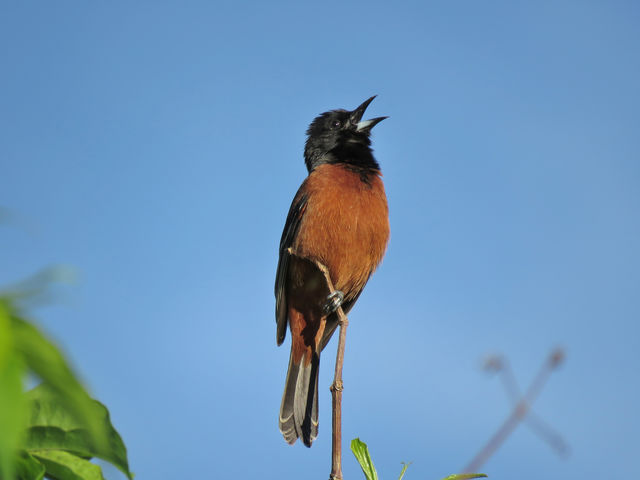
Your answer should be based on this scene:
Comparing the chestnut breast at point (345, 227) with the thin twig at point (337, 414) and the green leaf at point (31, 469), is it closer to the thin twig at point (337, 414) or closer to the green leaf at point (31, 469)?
the thin twig at point (337, 414)

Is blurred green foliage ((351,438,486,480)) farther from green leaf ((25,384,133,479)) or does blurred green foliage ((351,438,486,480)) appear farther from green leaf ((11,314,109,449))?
green leaf ((11,314,109,449))

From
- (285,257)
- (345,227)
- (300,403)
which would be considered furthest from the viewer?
(285,257)

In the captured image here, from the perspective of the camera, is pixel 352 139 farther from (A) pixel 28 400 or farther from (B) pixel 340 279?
(A) pixel 28 400

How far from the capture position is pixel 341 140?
17.9 feet

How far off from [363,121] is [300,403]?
2340mm

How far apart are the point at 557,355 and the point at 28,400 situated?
1066mm

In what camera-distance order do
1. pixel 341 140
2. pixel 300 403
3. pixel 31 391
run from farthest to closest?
pixel 341 140 < pixel 300 403 < pixel 31 391

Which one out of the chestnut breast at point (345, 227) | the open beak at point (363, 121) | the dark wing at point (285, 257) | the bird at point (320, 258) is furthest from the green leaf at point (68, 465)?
the open beak at point (363, 121)

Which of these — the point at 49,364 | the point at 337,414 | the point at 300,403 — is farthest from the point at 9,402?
the point at 300,403

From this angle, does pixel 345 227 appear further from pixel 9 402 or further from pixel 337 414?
pixel 9 402

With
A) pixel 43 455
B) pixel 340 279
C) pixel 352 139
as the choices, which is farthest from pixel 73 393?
pixel 352 139

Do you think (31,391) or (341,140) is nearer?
(31,391)

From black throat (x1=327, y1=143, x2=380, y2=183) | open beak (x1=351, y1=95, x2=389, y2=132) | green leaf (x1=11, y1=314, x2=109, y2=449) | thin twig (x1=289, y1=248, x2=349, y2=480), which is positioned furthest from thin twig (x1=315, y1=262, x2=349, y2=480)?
open beak (x1=351, y1=95, x2=389, y2=132)

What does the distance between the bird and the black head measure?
0.02 metres
